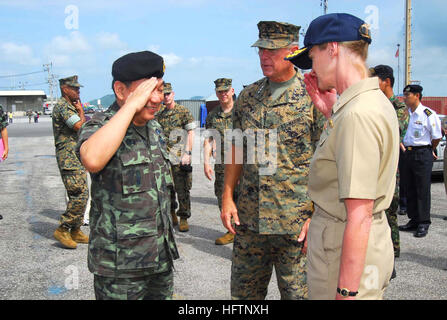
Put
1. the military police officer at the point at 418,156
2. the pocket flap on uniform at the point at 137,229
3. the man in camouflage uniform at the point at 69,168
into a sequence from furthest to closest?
the military police officer at the point at 418,156
the man in camouflage uniform at the point at 69,168
the pocket flap on uniform at the point at 137,229

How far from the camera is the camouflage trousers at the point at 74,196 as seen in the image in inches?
221

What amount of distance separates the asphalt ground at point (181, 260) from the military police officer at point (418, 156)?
34cm

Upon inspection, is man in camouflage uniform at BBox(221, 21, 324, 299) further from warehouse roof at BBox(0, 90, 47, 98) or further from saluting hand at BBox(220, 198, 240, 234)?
warehouse roof at BBox(0, 90, 47, 98)

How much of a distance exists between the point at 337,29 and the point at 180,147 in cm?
503

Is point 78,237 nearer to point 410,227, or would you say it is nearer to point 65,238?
point 65,238

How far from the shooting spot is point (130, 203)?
219 centimetres

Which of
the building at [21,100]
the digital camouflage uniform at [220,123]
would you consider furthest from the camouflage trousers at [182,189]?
the building at [21,100]

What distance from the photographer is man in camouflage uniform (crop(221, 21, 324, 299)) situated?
2.76 meters

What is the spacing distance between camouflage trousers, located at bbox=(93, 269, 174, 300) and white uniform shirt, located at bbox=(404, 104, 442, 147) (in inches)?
219

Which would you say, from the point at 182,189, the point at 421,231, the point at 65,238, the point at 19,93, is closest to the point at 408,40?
the point at 421,231

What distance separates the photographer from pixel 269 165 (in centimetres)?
281

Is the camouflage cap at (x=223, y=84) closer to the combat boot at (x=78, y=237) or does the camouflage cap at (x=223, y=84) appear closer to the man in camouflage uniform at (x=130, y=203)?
the combat boot at (x=78, y=237)

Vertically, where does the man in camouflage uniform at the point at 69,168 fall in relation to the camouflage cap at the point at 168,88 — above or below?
below
